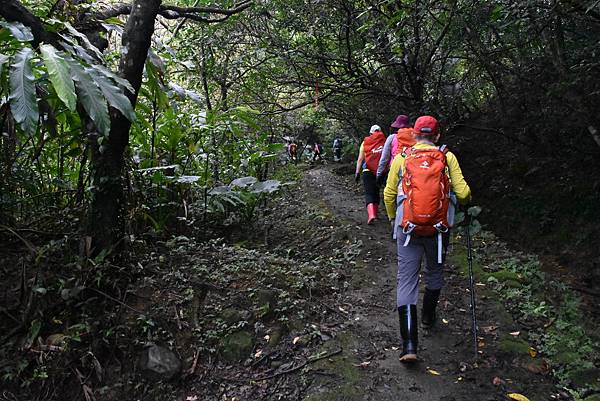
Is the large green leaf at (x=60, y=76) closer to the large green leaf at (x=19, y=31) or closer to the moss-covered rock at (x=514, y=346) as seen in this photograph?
the large green leaf at (x=19, y=31)

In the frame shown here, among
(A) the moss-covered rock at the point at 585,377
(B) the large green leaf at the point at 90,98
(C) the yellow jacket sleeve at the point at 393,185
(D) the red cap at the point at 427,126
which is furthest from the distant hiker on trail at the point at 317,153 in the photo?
(B) the large green leaf at the point at 90,98

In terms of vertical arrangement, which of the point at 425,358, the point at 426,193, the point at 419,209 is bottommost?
the point at 425,358

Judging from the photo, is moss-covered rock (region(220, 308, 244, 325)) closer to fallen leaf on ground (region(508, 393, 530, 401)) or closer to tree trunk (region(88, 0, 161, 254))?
tree trunk (region(88, 0, 161, 254))

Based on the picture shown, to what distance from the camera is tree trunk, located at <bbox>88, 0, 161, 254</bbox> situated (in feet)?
12.7

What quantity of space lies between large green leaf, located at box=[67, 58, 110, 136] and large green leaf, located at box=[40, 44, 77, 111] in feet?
0.23

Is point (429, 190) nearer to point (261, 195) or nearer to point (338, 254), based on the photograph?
point (338, 254)

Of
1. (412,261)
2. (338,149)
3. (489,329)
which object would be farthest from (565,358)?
(338,149)

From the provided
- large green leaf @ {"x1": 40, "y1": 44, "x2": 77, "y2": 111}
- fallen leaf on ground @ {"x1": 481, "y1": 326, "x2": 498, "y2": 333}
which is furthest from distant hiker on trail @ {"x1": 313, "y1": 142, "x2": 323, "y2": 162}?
large green leaf @ {"x1": 40, "y1": 44, "x2": 77, "y2": 111}

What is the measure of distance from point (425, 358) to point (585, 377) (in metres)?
1.21

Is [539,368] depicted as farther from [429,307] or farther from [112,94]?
[112,94]

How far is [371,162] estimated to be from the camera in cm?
755

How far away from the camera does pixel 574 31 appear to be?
251 inches

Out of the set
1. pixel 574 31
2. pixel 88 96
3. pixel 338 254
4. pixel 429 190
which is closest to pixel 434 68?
pixel 574 31

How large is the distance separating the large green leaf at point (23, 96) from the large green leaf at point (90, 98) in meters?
0.25
